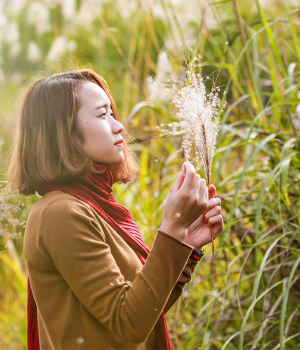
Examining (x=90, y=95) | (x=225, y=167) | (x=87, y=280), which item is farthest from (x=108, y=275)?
(x=225, y=167)

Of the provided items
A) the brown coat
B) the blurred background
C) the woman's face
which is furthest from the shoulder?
→ the blurred background

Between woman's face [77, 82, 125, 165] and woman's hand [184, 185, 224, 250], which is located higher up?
woman's face [77, 82, 125, 165]

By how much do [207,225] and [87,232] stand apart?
1.06 feet

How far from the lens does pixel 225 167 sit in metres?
2.13

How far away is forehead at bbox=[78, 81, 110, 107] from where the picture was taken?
832 mm

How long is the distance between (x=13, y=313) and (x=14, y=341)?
0.19 m

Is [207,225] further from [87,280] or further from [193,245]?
[87,280]

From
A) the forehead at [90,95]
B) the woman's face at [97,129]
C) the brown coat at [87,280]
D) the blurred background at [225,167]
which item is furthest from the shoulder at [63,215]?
the blurred background at [225,167]

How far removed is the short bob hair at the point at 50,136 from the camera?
2.65 feet

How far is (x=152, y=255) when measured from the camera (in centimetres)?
71

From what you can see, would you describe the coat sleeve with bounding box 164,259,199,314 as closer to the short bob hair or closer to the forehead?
the short bob hair

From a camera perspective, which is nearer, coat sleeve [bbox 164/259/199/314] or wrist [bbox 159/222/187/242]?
wrist [bbox 159/222/187/242]

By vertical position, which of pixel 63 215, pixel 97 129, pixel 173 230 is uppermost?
pixel 97 129

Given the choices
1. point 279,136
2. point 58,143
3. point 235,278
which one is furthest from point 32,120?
point 235,278
